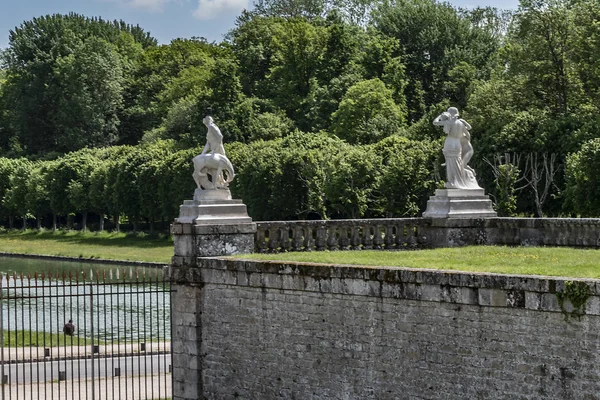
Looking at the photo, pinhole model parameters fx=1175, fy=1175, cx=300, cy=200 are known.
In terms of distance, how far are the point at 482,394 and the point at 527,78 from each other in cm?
4236

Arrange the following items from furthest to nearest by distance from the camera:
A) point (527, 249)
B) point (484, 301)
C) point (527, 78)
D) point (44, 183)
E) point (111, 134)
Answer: point (111, 134)
point (44, 183)
point (527, 78)
point (527, 249)
point (484, 301)

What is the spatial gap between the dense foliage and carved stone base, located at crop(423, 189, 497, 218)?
13.3 m

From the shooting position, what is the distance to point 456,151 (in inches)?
998

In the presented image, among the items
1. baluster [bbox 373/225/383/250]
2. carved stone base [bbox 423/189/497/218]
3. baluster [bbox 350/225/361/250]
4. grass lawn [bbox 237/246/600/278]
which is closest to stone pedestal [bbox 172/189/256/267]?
grass lawn [bbox 237/246/600/278]

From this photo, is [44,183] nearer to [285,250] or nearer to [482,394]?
[285,250]

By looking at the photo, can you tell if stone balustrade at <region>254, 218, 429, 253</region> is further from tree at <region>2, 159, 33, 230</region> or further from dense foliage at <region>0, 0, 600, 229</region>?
tree at <region>2, 159, 33, 230</region>

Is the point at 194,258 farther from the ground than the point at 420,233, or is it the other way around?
the point at 420,233

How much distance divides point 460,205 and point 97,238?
6210 cm

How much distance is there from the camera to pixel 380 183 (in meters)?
58.6

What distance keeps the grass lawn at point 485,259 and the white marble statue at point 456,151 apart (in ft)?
6.97

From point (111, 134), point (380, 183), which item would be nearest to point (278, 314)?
point (380, 183)

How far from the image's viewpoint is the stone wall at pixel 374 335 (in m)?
17.1

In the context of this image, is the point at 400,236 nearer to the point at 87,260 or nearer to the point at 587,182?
the point at 587,182

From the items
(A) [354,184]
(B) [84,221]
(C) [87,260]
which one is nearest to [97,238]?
(B) [84,221]
